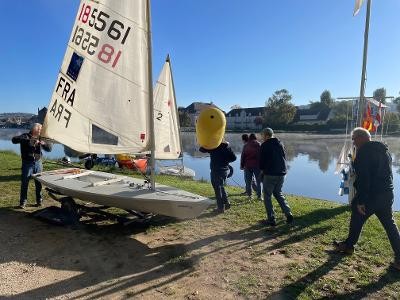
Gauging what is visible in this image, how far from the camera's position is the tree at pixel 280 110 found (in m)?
74.4

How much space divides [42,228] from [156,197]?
2.35m

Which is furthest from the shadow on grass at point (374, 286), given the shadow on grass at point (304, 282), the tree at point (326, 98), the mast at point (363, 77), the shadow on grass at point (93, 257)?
the tree at point (326, 98)

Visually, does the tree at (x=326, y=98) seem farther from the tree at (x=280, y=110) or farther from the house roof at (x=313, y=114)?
the tree at (x=280, y=110)

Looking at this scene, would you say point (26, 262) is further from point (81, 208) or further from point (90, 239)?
point (81, 208)

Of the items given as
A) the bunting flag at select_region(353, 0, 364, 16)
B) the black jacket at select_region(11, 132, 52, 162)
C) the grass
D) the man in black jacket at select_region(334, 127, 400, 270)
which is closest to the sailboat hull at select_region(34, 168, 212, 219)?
the black jacket at select_region(11, 132, 52, 162)

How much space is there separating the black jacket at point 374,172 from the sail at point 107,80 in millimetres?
3302

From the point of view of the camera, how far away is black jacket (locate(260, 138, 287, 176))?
20.0 feet

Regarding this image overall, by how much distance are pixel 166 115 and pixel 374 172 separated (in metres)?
8.62

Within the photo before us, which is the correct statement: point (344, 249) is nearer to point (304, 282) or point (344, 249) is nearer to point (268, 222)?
point (304, 282)

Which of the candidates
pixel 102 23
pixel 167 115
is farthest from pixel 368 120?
pixel 167 115

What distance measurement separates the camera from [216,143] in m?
6.72

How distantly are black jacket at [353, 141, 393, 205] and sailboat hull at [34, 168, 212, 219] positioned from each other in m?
2.18

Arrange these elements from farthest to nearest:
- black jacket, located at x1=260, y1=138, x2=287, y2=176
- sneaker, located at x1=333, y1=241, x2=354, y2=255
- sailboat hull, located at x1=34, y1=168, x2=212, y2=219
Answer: black jacket, located at x1=260, y1=138, x2=287, y2=176 → sailboat hull, located at x1=34, y1=168, x2=212, y2=219 → sneaker, located at x1=333, y1=241, x2=354, y2=255

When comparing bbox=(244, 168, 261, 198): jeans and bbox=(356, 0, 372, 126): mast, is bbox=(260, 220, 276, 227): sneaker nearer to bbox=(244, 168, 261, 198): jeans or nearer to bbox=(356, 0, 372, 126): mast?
bbox=(244, 168, 261, 198): jeans
